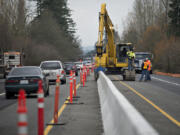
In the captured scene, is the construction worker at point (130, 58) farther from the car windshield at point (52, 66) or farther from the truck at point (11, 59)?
the truck at point (11, 59)

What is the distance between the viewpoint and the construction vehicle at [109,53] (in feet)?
113

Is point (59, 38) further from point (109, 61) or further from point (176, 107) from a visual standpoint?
point (176, 107)

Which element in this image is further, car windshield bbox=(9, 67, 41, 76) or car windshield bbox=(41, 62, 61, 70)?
car windshield bbox=(41, 62, 61, 70)

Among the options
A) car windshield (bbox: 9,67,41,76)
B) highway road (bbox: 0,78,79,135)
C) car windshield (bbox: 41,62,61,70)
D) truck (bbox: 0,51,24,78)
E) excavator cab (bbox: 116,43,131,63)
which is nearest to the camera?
highway road (bbox: 0,78,79,135)

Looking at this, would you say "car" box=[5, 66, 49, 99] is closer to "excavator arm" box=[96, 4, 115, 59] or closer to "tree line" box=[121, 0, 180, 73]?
"excavator arm" box=[96, 4, 115, 59]

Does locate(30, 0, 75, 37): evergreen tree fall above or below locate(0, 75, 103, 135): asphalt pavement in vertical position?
above

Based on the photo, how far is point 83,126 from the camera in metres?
11.3

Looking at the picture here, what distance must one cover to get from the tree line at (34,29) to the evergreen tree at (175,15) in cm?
2041

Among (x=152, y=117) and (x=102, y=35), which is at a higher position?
(x=102, y=35)

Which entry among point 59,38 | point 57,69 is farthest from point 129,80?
point 59,38

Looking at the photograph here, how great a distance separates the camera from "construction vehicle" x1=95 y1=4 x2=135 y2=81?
113 ft

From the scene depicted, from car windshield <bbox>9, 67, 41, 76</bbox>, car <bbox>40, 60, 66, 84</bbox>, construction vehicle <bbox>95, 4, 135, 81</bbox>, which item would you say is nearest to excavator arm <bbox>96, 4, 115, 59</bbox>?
construction vehicle <bbox>95, 4, 135, 81</bbox>

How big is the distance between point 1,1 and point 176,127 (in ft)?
191

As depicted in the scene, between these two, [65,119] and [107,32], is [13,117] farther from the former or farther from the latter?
[107,32]
